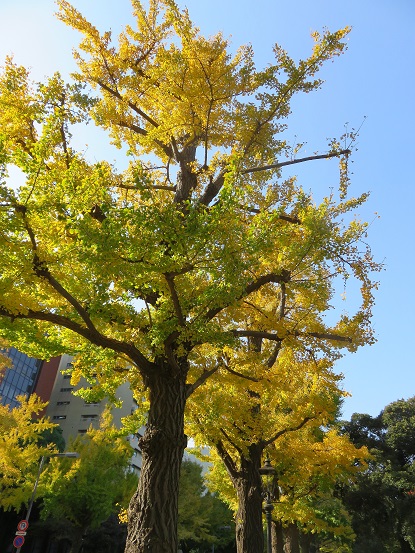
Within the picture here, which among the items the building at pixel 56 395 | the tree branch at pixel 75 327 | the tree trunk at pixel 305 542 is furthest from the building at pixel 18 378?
the tree branch at pixel 75 327

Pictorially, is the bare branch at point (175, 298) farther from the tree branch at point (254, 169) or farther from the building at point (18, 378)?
the building at point (18, 378)

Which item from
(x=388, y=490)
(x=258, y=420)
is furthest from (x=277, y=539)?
(x=388, y=490)

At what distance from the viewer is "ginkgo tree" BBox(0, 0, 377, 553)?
16.9 feet

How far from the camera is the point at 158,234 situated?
511 cm

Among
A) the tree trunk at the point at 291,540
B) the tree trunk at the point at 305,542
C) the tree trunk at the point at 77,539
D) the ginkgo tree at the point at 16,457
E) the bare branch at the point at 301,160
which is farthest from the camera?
the tree trunk at the point at 305,542

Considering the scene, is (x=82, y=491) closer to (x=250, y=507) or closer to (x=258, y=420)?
(x=250, y=507)

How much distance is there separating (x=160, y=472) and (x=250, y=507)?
480cm

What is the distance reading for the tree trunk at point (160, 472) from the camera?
527 cm

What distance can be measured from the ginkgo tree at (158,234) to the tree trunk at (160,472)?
20mm

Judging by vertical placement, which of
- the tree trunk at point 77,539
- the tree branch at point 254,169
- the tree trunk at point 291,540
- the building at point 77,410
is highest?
the building at point 77,410

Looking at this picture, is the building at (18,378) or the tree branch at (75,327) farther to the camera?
the building at (18,378)

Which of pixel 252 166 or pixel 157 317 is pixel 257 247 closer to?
pixel 157 317

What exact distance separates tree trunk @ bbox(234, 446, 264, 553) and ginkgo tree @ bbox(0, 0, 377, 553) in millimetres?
2993

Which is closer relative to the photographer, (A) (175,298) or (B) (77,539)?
(A) (175,298)
